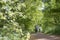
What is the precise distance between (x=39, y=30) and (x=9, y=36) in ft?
77.4

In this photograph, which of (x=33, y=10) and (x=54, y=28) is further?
(x=54, y=28)

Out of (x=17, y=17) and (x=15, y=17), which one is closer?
(x=15, y=17)

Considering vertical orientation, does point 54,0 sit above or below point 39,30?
above

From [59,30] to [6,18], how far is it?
15.5 m

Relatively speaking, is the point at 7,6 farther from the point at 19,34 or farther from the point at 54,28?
the point at 54,28

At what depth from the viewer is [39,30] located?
3250cm

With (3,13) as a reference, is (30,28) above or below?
below

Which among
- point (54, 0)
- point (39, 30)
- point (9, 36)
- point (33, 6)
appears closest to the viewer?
point (9, 36)

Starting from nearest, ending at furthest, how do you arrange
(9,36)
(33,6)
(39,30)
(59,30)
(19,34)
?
(9,36) < (19,34) < (33,6) < (59,30) < (39,30)

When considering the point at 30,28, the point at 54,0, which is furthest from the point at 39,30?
the point at 30,28

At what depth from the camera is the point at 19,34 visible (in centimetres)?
991

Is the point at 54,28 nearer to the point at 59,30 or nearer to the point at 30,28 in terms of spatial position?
the point at 59,30

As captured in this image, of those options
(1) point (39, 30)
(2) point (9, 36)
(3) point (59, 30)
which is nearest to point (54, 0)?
(2) point (9, 36)

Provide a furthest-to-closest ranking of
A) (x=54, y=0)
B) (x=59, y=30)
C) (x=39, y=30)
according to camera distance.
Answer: (x=39, y=30) → (x=59, y=30) → (x=54, y=0)
